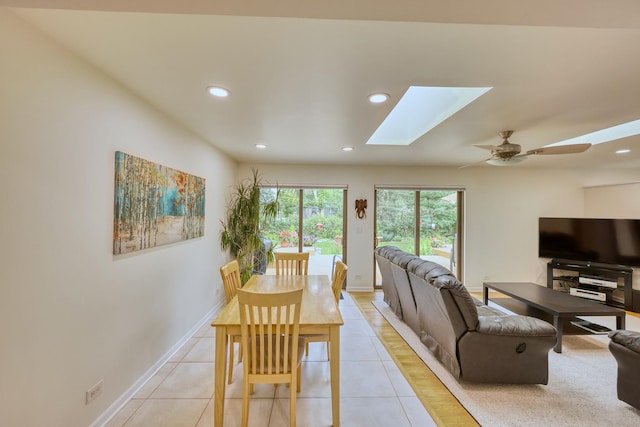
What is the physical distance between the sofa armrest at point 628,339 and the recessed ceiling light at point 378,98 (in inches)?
99.7

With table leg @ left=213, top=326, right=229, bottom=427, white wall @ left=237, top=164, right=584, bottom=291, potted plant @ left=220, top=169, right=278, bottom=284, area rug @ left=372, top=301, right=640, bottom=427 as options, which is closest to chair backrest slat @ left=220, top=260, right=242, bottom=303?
table leg @ left=213, top=326, right=229, bottom=427

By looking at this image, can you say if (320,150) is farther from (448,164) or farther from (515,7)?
(515,7)

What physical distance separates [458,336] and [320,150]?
2815mm

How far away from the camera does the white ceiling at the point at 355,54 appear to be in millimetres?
1022

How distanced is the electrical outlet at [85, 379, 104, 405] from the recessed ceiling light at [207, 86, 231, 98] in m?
2.21

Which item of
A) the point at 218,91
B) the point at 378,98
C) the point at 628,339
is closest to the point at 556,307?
the point at 628,339

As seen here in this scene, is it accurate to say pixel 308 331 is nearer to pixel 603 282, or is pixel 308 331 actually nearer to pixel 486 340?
pixel 486 340

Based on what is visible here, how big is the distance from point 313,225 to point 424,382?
3.32m

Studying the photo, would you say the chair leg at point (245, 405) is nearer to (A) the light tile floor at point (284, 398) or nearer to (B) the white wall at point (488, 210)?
(A) the light tile floor at point (284, 398)

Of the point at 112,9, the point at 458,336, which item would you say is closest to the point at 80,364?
the point at 112,9

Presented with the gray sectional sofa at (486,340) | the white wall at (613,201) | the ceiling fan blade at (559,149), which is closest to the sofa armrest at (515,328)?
the gray sectional sofa at (486,340)

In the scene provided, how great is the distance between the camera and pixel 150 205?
7.40 feet

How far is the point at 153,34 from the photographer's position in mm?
1369

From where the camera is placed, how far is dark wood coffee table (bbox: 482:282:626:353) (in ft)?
8.77
